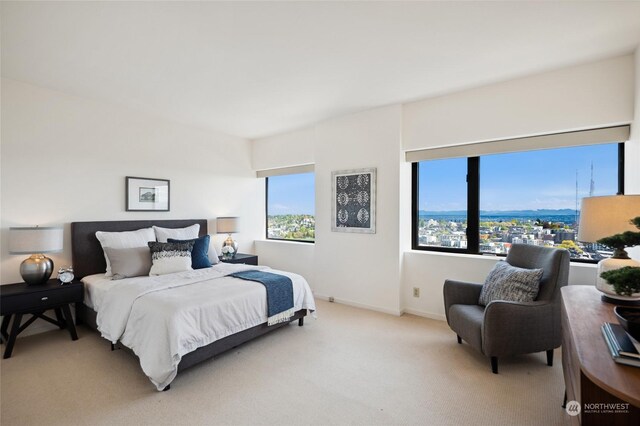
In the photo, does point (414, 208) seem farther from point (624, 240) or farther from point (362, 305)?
point (624, 240)

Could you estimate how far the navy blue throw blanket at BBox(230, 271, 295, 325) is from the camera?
3004 mm

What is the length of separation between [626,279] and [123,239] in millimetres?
4346

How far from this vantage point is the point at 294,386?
7.43ft

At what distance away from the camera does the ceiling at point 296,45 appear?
80.2 inches

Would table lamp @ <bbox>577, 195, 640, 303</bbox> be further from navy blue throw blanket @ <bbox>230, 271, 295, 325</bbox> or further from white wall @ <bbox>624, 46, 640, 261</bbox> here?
navy blue throw blanket @ <bbox>230, 271, 295, 325</bbox>

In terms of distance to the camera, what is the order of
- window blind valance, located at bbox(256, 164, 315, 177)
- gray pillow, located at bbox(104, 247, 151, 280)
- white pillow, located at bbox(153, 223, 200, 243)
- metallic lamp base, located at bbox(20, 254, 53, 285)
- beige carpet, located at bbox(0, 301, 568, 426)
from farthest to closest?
1. window blind valance, located at bbox(256, 164, 315, 177)
2. white pillow, located at bbox(153, 223, 200, 243)
3. gray pillow, located at bbox(104, 247, 151, 280)
4. metallic lamp base, located at bbox(20, 254, 53, 285)
5. beige carpet, located at bbox(0, 301, 568, 426)

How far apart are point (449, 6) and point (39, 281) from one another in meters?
4.27

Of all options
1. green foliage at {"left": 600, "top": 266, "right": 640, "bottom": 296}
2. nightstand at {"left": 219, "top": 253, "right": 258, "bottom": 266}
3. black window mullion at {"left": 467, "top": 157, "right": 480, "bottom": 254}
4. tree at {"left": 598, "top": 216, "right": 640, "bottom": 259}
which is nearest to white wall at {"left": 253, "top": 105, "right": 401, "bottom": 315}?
nightstand at {"left": 219, "top": 253, "right": 258, "bottom": 266}

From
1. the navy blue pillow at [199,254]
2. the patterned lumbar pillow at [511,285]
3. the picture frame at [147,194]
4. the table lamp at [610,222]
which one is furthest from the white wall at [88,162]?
the table lamp at [610,222]

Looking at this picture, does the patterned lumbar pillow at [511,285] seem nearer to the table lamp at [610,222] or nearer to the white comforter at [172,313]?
the table lamp at [610,222]

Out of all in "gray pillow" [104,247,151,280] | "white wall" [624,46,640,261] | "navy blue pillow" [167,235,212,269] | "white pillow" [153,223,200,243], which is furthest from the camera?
"white pillow" [153,223,200,243]

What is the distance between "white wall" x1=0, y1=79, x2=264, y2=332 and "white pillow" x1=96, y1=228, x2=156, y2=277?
0.34m

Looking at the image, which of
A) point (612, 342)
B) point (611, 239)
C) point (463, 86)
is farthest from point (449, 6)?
point (612, 342)

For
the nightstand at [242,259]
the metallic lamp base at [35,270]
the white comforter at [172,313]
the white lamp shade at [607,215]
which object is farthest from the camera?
the nightstand at [242,259]
